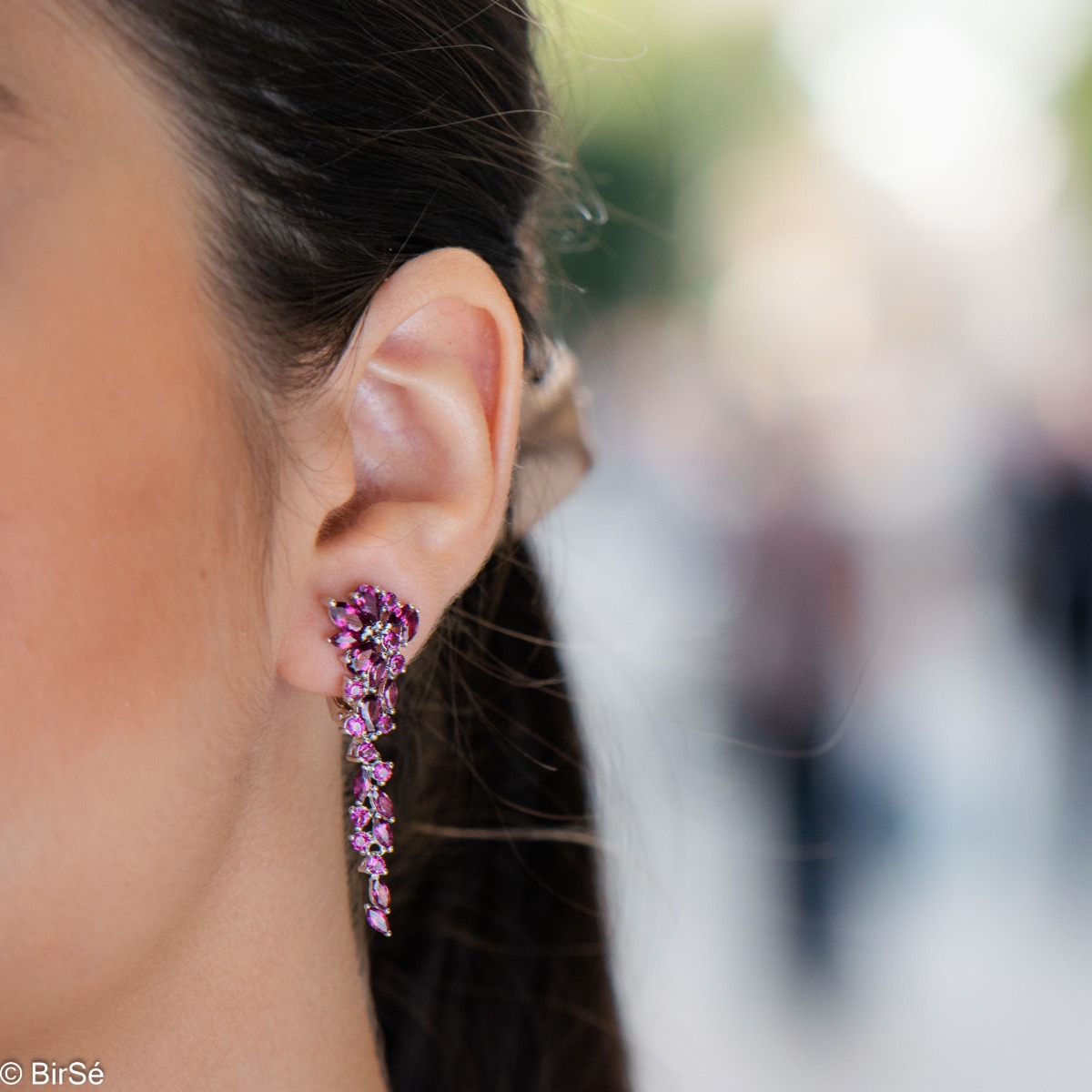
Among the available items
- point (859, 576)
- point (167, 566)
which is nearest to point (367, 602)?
point (167, 566)

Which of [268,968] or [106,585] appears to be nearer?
[106,585]

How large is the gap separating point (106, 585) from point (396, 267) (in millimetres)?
311

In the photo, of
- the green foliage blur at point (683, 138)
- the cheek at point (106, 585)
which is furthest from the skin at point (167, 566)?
the green foliage blur at point (683, 138)

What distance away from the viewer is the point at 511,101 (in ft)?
3.21

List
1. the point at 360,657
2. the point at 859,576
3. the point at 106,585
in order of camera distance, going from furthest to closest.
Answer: the point at 859,576, the point at 360,657, the point at 106,585

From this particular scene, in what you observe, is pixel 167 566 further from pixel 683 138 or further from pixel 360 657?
pixel 683 138

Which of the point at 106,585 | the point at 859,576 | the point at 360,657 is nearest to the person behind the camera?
the point at 106,585

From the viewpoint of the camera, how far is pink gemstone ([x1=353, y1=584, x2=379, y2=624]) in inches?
33.4

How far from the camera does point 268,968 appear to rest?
0.87 m

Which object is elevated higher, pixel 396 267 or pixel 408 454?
pixel 396 267

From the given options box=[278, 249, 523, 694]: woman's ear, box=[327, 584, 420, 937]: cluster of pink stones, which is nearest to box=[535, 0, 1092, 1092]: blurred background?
box=[278, 249, 523, 694]: woman's ear

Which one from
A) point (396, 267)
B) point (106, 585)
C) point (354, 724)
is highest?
point (396, 267)

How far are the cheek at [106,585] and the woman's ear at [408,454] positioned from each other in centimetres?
7

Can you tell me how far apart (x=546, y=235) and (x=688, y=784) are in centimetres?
260
